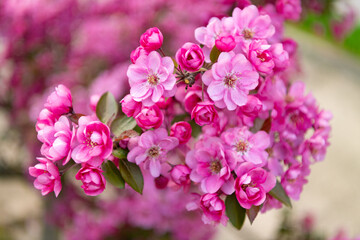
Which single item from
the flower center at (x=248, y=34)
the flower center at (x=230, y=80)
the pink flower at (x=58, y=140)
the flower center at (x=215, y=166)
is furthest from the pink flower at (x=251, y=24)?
the pink flower at (x=58, y=140)

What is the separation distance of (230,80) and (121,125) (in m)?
0.19

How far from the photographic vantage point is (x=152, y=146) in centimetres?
67

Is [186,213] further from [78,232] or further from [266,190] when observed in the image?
[266,190]

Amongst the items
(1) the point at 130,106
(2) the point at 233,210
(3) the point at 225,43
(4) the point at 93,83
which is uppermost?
(3) the point at 225,43

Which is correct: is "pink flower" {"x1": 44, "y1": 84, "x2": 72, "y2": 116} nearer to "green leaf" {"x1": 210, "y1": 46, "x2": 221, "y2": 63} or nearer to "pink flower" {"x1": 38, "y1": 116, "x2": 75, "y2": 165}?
"pink flower" {"x1": 38, "y1": 116, "x2": 75, "y2": 165}

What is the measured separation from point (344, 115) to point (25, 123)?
264 centimetres

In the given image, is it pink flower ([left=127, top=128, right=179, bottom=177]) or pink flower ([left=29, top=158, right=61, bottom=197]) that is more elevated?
pink flower ([left=127, top=128, right=179, bottom=177])

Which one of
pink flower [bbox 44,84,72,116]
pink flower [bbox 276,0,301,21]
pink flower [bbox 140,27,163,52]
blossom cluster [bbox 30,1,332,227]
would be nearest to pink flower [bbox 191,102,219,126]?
blossom cluster [bbox 30,1,332,227]

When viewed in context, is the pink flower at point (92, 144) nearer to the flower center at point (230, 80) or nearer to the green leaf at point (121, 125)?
the green leaf at point (121, 125)

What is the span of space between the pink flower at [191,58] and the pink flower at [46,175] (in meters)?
0.25

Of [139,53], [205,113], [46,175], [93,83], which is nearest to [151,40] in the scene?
[139,53]

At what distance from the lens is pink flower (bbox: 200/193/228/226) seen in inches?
25.6

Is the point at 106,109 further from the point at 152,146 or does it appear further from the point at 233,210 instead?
the point at 233,210

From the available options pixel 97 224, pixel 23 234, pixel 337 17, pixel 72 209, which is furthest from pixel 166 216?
pixel 23 234
